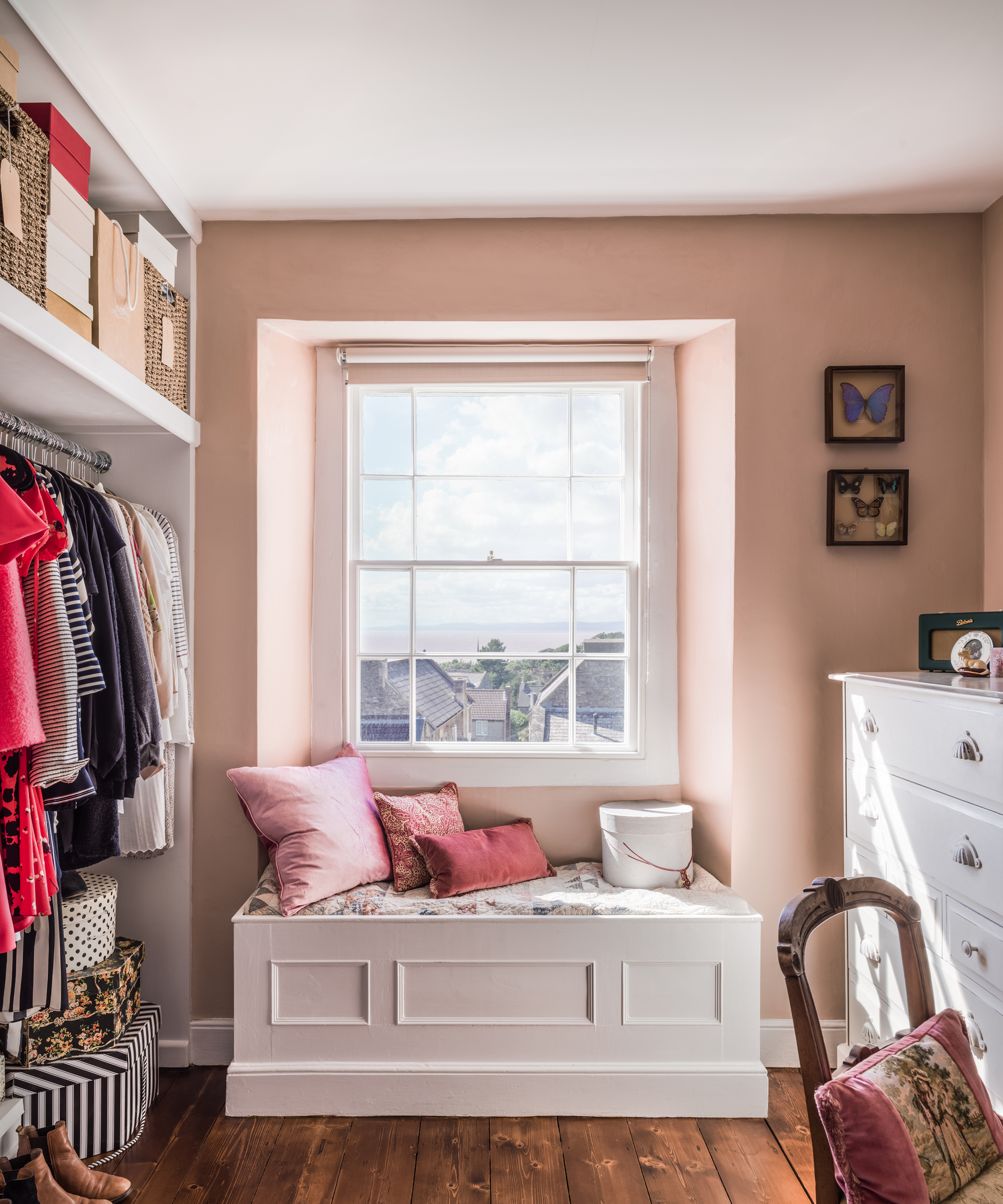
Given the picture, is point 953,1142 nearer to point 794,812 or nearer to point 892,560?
point 794,812

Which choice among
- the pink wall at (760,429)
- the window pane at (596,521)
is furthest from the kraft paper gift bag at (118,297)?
the window pane at (596,521)

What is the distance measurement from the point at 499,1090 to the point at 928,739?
5.11 ft

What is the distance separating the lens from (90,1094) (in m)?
2.07

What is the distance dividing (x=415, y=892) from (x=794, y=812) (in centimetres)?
126

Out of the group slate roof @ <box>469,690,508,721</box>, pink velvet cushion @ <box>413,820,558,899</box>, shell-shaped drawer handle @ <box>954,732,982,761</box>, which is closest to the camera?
shell-shaped drawer handle @ <box>954,732,982,761</box>

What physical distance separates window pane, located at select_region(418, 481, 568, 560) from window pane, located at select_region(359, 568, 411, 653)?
0.60 feet

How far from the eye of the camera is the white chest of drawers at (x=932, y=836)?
5.31 ft

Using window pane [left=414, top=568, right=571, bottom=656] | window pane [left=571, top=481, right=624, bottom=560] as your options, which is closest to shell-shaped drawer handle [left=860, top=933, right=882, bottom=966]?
window pane [left=414, top=568, right=571, bottom=656]

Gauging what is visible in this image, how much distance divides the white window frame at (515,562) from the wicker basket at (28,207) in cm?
133

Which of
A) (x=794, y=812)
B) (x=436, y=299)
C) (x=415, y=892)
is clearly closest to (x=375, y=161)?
(x=436, y=299)

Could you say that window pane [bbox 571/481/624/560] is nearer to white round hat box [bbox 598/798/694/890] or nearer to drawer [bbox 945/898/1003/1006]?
white round hat box [bbox 598/798/694/890]

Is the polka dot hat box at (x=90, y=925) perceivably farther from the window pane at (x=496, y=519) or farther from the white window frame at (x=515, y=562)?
the window pane at (x=496, y=519)

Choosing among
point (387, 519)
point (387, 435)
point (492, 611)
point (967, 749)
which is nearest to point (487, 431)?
point (387, 435)

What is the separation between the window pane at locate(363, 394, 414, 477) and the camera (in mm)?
2982
